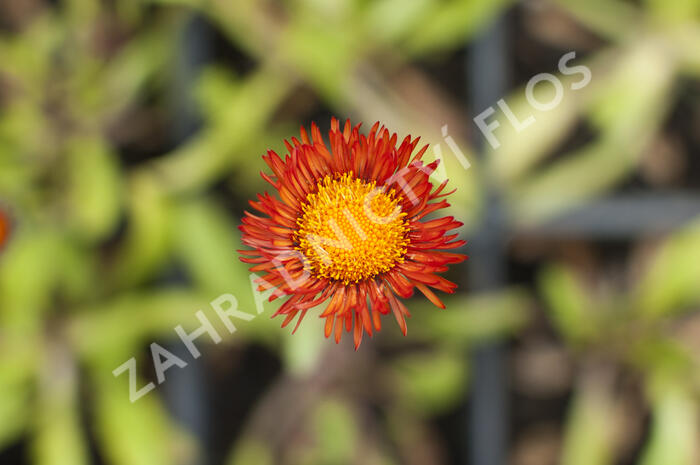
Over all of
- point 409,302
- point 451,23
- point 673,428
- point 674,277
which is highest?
point 451,23

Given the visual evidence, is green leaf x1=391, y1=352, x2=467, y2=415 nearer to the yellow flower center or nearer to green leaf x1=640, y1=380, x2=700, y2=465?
green leaf x1=640, y1=380, x2=700, y2=465

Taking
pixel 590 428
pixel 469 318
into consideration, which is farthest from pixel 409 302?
pixel 590 428

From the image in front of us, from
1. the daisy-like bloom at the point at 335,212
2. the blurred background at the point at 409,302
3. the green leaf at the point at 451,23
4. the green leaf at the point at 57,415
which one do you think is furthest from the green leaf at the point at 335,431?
the daisy-like bloom at the point at 335,212

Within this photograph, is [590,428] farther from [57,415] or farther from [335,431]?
[57,415]

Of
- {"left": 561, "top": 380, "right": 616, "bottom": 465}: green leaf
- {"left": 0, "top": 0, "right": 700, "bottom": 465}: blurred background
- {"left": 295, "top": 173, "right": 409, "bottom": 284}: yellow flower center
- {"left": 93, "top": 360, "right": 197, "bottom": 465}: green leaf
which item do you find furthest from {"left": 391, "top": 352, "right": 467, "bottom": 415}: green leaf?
{"left": 295, "top": 173, "right": 409, "bottom": 284}: yellow flower center

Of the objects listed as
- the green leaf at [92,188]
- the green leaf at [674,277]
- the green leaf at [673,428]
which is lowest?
the green leaf at [673,428]

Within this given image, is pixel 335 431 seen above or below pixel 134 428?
below

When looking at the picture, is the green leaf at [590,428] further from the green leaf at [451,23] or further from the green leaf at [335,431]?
the green leaf at [451,23]
